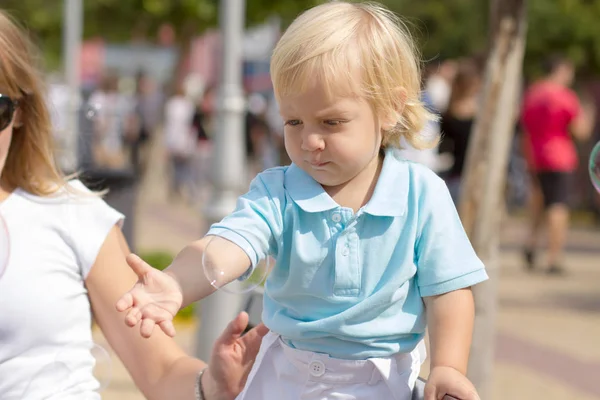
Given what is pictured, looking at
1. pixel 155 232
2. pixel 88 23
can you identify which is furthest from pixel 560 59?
pixel 88 23

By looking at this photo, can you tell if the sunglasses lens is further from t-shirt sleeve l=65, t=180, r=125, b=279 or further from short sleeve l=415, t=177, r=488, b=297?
short sleeve l=415, t=177, r=488, b=297

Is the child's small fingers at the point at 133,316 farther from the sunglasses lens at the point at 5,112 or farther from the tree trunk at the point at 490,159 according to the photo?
the tree trunk at the point at 490,159

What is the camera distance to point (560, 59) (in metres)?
9.91

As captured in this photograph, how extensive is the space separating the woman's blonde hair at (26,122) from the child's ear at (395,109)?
2.63 ft

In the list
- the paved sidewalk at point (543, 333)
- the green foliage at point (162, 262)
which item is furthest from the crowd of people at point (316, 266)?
the green foliage at point (162, 262)

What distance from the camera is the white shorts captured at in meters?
1.97

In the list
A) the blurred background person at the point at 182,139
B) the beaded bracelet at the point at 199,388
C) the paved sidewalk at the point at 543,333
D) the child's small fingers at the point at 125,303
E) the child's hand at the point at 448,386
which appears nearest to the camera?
the child's small fingers at the point at 125,303

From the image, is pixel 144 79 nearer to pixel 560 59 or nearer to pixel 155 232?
pixel 155 232

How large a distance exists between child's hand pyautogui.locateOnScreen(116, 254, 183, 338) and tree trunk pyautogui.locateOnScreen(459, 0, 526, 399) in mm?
2993

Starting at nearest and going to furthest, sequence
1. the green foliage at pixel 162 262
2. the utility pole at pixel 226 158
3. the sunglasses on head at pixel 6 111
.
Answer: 1. the sunglasses on head at pixel 6 111
2. the utility pole at pixel 226 158
3. the green foliage at pixel 162 262

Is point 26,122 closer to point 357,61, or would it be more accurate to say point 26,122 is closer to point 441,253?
point 357,61

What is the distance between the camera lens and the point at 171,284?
171 centimetres

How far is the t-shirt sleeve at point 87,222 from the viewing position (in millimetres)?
2404

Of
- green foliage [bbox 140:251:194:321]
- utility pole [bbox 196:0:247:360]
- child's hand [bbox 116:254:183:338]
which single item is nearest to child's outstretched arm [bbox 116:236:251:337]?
child's hand [bbox 116:254:183:338]
